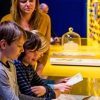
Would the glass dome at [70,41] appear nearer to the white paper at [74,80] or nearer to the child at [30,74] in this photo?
the white paper at [74,80]

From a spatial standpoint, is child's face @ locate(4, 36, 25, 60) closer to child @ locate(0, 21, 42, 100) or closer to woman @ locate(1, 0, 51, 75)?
child @ locate(0, 21, 42, 100)

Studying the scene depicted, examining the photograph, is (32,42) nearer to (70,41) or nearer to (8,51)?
(8,51)

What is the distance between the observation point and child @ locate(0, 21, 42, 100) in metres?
1.12

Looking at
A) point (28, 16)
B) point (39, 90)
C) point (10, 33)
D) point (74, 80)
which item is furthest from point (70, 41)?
point (10, 33)

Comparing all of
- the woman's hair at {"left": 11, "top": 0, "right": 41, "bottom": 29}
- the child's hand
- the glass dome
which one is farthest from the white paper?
the glass dome

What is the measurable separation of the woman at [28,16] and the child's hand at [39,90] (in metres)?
0.40

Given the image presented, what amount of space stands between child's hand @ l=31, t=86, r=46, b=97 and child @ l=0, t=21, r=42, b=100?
0.95ft

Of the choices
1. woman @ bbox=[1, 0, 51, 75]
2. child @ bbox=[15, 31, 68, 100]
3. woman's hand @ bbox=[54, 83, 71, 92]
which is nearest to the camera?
child @ bbox=[15, 31, 68, 100]

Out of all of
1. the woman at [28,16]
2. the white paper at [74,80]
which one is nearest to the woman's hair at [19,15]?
the woman at [28,16]

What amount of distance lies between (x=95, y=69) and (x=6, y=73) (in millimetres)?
870

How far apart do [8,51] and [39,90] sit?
41 cm

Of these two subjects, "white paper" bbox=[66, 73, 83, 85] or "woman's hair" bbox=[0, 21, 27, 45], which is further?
"white paper" bbox=[66, 73, 83, 85]

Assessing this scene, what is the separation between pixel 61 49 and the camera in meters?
2.73

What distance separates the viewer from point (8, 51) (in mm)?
1148
